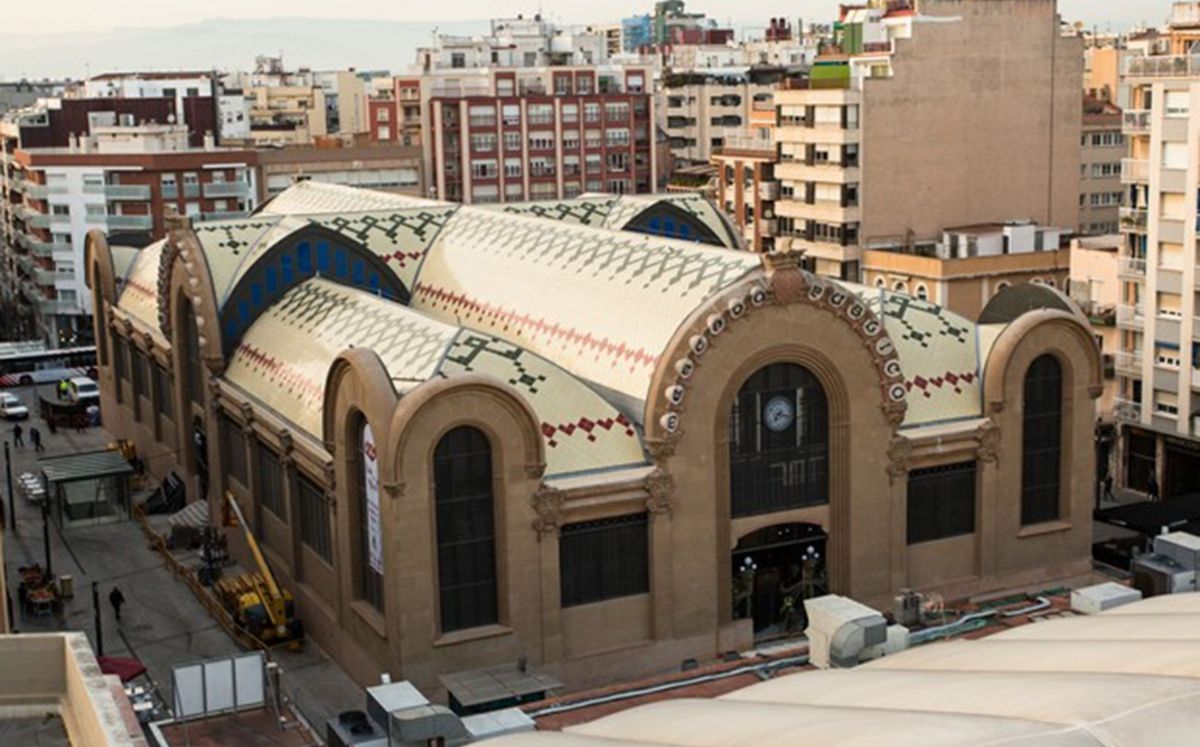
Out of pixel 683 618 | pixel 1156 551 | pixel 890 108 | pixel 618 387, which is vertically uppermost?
pixel 890 108

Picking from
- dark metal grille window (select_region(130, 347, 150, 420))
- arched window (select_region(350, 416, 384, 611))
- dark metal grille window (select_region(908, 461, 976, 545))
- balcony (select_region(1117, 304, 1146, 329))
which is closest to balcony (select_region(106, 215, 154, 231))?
dark metal grille window (select_region(130, 347, 150, 420))

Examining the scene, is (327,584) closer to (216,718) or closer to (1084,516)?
(216,718)

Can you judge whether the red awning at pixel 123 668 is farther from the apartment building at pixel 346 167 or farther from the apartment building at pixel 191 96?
the apartment building at pixel 191 96

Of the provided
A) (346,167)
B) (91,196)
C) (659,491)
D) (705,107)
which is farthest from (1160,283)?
(705,107)

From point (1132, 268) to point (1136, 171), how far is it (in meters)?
4.38

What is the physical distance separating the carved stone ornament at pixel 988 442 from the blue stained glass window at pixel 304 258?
98.0 feet

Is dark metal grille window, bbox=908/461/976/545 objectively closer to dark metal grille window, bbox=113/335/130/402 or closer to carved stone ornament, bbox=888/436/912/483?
carved stone ornament, bbox=888/436/912/483

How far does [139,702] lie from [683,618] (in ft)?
61.7

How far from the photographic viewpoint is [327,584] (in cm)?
5325

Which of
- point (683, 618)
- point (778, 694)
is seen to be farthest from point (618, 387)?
point (778, 694)

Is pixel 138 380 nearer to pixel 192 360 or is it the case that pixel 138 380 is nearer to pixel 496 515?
pixel 192 360

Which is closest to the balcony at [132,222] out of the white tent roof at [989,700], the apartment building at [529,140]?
the apartment building at [529,140]

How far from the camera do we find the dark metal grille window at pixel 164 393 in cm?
7525

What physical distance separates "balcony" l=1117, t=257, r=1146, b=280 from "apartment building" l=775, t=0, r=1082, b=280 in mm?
22507
